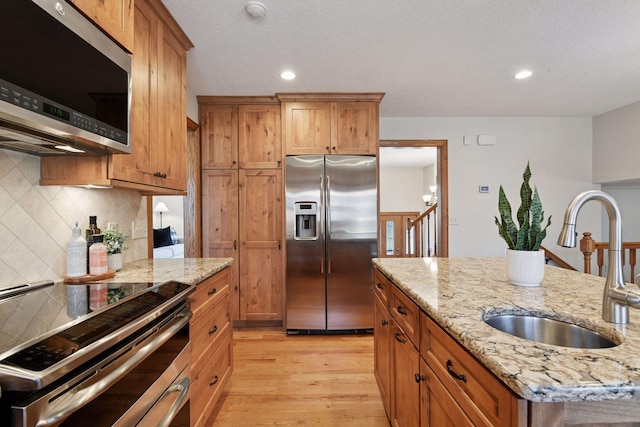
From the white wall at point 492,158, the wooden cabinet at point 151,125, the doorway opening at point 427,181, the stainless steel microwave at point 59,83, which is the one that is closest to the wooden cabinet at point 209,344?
the wooden cabinet at point 151,125

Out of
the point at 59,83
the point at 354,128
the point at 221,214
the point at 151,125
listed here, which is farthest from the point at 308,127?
the point at 59,83

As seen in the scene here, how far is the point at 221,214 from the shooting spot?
3.18 m

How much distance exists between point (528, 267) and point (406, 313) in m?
0.59

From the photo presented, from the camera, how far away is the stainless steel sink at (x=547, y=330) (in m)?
0.90

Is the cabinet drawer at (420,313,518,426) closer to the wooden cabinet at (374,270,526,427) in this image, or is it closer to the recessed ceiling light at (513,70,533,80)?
the wooden cabinet at (374,270,526,427)

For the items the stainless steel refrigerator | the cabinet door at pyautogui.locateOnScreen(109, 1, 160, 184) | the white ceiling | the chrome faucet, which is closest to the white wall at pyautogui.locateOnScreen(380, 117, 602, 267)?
the white ceiling

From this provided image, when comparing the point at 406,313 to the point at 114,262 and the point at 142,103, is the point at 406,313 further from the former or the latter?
the point at 142,103

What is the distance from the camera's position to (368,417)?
1.81 metres

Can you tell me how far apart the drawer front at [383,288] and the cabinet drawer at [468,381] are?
1.88 feet

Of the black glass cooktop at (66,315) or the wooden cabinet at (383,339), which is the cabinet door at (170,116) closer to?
the black glass cooktop at (66,315)

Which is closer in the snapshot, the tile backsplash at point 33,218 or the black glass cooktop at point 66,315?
the black glass cooktop at point 66,315

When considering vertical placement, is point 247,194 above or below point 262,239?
above

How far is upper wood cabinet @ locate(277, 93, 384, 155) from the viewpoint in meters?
3.05

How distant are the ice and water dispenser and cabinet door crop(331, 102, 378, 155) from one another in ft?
2.11
